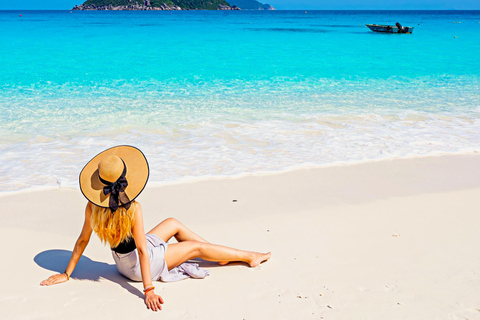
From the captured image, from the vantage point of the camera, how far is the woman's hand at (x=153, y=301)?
3244 millimetres

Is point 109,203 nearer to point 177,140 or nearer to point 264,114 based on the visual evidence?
point 177,140

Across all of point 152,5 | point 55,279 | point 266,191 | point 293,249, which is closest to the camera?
point 55,279

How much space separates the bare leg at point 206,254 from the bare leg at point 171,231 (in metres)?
0.15

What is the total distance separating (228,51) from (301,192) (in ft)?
66.2

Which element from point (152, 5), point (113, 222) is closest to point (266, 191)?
point (113, 222)

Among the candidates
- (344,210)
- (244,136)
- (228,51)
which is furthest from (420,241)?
(228,51)

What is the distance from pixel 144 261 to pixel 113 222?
1.27 feet

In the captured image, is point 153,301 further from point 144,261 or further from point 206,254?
point 206,254

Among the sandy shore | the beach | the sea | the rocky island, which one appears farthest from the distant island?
the sandy shore

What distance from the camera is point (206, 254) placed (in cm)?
381

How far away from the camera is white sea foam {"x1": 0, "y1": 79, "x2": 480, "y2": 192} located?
6.90 m

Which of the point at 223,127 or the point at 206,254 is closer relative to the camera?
the point at 206,254

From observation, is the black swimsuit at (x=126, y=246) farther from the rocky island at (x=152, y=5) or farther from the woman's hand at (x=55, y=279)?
the rocky island at (x=152, y=5)

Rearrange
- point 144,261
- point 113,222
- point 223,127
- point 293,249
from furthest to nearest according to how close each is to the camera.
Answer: point 223,127
point 293,249
point 144,261
point 113,222
